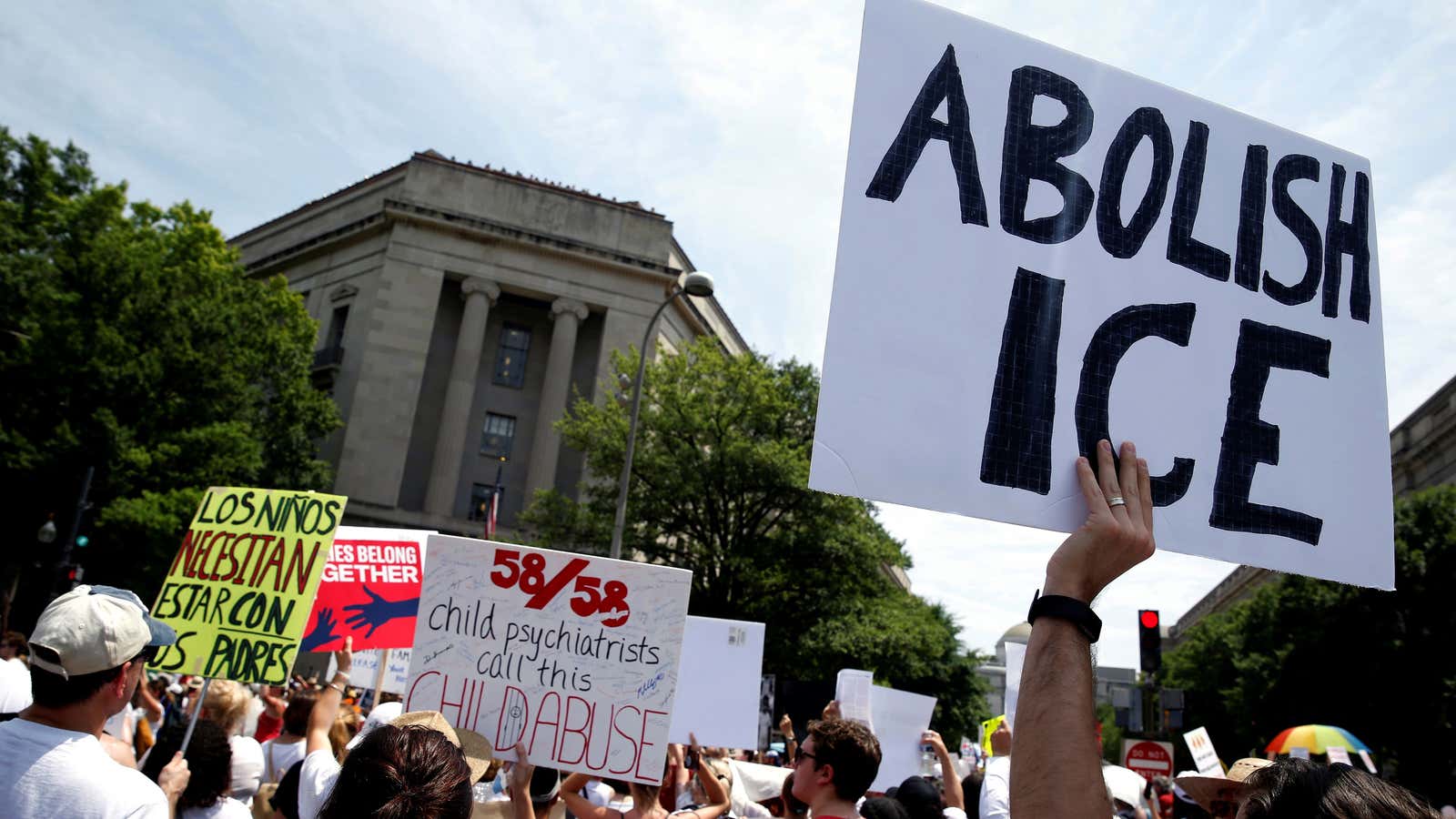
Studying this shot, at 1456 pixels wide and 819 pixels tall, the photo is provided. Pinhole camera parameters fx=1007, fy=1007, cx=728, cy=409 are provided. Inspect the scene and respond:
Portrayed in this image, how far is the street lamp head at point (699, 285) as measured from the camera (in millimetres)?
18281

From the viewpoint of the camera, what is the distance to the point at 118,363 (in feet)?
88.2

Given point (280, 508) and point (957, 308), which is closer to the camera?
point (957, 308)

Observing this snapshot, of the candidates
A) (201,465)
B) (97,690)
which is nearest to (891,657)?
(201,465)

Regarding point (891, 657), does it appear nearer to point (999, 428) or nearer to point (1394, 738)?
point (1394, 738)

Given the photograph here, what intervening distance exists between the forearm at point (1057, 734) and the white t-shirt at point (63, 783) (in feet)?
7.46

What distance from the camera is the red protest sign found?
7.75 meters

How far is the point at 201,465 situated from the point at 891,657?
2035 centimetres

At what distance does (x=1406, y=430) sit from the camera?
39.9 m

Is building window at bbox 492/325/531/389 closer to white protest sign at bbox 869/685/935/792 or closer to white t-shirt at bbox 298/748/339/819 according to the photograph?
white protest sign at bbox 869/685/935/792

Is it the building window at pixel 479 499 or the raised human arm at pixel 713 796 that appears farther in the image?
the building window at pixel 479 499

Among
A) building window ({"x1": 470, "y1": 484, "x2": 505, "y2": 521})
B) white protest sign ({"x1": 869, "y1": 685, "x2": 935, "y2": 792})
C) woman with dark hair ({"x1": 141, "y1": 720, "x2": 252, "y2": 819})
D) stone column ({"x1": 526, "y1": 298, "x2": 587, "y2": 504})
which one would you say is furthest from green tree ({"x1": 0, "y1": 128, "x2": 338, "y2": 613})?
woman with dark hair ({"x1": 141, "y1": 720, "x2": 252, "y2": 819})

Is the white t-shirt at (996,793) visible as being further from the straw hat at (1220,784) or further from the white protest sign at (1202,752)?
the white protest sign at (1202,752)

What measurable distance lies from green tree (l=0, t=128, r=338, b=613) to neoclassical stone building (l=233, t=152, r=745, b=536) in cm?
700

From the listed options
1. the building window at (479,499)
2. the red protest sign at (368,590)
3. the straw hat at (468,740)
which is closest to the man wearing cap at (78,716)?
the straw hat at (468,740)
